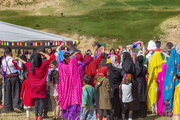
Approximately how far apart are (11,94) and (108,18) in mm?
39448

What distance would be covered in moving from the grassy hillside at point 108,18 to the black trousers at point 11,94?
28.6m

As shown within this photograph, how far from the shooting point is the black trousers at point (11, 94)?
36.6 ft

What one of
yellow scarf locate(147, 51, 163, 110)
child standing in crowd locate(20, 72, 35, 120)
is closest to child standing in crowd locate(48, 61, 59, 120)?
child standing in crowd locate(20, 72, 35, 120)

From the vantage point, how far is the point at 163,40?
40.2m

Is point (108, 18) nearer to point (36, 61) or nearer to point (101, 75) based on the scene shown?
point (36, 61)

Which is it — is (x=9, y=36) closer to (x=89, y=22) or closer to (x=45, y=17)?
(x=89, y=22)

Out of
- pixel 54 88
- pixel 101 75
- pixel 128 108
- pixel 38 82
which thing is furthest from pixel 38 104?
pixel 128 108

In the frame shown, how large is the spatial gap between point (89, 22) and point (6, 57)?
3796 cm

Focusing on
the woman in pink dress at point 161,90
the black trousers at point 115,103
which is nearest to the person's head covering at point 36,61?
the black trousers at point 115,103

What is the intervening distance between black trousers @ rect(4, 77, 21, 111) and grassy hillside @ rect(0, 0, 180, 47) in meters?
28.6

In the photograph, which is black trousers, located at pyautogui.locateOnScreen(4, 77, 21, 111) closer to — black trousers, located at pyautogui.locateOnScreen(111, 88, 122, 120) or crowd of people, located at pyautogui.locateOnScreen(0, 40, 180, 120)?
crowd of people, located at pyautogui.locateOnScreen(0, 40, 180, 120)

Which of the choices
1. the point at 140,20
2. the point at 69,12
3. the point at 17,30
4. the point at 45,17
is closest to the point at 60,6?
the point at 69,12

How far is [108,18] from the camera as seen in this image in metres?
49.8

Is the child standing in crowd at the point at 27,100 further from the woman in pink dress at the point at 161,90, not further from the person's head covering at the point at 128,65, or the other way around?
the woman in pink dress at the point at 161,90
